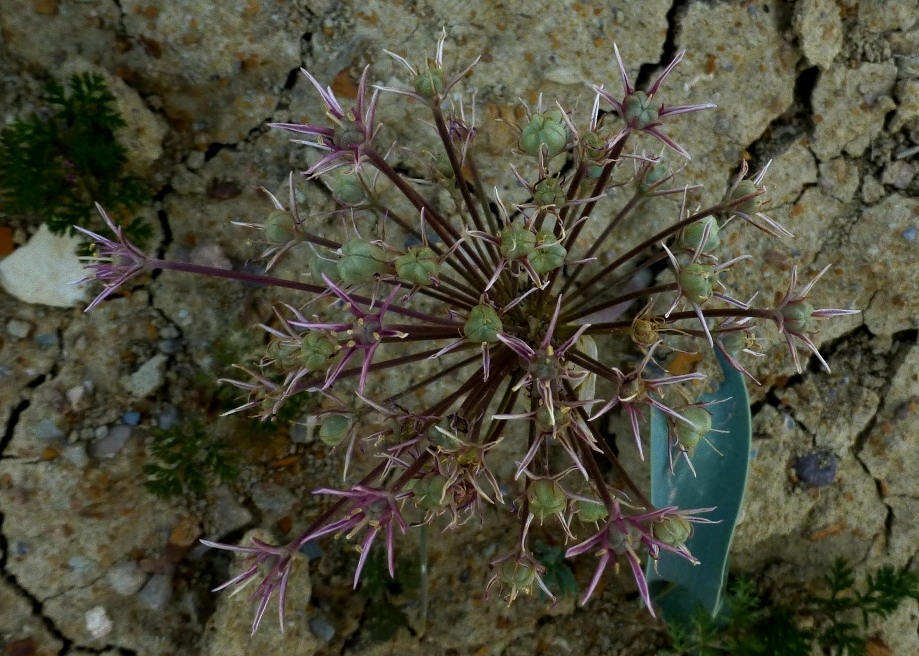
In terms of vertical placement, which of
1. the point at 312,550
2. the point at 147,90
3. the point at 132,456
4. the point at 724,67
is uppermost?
the point at 724,67

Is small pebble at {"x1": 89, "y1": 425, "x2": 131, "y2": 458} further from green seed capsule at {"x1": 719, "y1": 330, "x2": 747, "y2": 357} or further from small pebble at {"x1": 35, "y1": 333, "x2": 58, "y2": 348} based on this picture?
green seed capsule at {"x1": 719, "y1": 330, "x2": 747, "y2": 357}

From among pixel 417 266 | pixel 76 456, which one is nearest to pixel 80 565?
pixel 76 456

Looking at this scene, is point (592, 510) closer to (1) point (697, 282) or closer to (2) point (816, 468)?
(1) point (697, 282)

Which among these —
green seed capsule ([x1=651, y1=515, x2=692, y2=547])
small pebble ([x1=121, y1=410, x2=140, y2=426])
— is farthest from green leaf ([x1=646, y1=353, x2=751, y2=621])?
small pebble ([x1=121, y1=410, x2=140, y2=426])

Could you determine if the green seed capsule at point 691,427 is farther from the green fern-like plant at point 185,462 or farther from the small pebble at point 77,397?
the small pebble at point 77,397

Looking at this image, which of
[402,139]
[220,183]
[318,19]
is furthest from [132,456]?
[318,19]

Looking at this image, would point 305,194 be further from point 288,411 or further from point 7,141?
point 7,141

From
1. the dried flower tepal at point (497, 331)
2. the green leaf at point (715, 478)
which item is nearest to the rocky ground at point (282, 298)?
the green leaf at point (715, 478)
